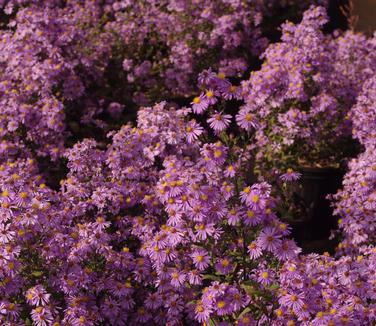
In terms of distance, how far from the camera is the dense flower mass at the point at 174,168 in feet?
8.09

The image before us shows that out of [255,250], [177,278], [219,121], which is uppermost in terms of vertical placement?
[219,121]

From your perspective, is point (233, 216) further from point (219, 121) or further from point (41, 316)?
point (41, 316)

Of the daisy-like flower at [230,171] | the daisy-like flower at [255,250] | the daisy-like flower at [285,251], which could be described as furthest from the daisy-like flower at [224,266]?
the daisy-like flower at [230,171]

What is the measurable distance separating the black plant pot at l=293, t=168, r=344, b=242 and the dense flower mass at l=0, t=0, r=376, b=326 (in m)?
0.19

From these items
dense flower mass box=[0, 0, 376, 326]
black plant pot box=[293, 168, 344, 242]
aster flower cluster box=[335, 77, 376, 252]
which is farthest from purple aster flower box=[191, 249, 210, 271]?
black plant pot box=[293, 168, 344, 242]

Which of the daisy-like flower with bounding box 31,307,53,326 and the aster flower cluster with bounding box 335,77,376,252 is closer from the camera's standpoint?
the daisy-like flower with bounding box 31,307,53,326

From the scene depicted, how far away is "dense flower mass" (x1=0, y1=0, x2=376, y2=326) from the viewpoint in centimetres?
247

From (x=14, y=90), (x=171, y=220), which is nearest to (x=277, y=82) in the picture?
(x=14, y=90)

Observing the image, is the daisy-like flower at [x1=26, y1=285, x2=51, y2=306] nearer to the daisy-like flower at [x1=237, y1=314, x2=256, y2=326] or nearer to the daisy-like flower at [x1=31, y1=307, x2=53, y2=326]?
the daisy-like flower at [x1=31, y1=307, x2=53, y2=326]

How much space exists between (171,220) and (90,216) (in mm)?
781

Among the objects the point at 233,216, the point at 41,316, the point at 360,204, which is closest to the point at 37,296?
the point at 41,316

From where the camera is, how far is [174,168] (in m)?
2.79

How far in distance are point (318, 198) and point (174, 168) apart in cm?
190

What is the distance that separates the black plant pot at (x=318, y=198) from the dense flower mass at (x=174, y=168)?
0.64ft
